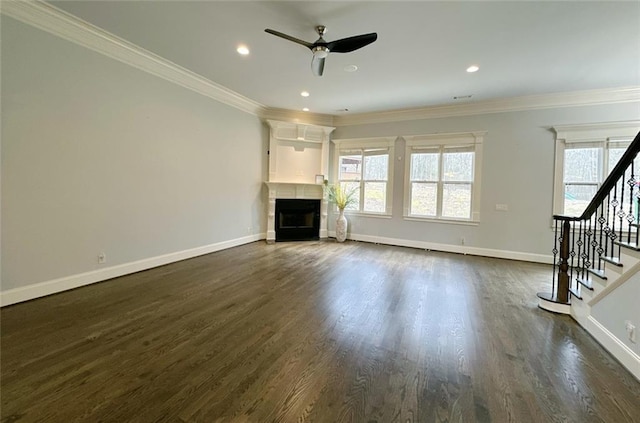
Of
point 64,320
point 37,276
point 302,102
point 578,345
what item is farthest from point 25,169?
point 578,345

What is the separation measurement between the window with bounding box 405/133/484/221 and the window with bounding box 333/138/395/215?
→ 0.50 metres

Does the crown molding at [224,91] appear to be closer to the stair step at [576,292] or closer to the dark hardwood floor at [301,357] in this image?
the dark hardwood floor at [301,357]

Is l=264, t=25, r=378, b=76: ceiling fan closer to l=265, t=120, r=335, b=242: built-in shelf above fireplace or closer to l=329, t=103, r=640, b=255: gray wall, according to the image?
l=265, t=120, r=335, b=242: built-in shelf above fireplace

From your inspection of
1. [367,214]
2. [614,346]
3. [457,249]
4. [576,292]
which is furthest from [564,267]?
[367,214]

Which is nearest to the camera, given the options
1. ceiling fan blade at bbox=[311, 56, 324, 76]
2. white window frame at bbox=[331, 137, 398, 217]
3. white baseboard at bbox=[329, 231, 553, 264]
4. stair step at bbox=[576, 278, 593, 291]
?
stair step at bbox=[576, 278, 593, 291]

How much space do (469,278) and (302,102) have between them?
4.72 meters

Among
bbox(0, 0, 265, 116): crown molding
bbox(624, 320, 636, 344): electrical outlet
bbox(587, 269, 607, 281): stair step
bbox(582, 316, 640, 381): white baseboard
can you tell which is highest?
bbox(0, 0, 265, 116): crown molding

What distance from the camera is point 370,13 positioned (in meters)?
2.85

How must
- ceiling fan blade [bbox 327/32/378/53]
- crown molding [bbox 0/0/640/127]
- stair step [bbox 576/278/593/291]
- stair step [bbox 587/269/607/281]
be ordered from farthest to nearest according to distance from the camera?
crown molding [bbox 0/0/640/127] → ceiling fan blade [bbox 327/32/378/53] → stair step [bbox 576/278/593/291] → stair step [bbox 587/269/607/281]

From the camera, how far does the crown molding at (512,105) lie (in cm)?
462

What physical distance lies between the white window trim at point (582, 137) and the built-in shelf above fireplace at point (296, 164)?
15.3ft

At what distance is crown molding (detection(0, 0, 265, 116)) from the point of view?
2814 millimetres

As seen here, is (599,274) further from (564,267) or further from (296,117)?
(296,117)

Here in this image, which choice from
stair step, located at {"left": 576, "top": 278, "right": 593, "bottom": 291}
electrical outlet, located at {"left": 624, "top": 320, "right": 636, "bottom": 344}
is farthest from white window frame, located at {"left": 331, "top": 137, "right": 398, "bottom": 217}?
electrical outlet, located at {"left": 624, "top": 320, "right": 636, "bottom": 344}
